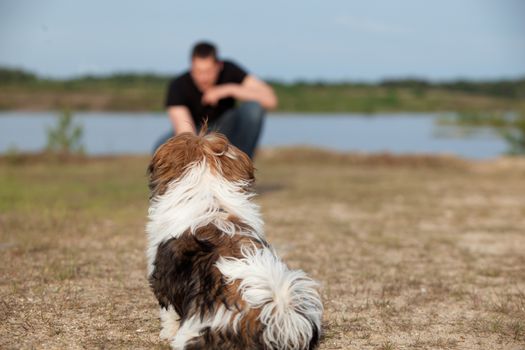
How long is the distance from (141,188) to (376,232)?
218 inches

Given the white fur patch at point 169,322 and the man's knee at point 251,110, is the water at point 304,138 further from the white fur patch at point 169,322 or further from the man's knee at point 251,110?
the white fur patch at point 169,322

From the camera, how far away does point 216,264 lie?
3498 mm

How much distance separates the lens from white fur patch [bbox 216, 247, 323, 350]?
127 inches

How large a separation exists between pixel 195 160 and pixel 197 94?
17.6ft

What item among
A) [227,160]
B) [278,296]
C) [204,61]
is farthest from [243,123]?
[278,296]

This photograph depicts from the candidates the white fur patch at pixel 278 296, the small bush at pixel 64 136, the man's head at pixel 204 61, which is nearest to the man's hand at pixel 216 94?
the man's head at pixel 204 61

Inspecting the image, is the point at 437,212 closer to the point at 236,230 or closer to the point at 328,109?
the point at 236,230

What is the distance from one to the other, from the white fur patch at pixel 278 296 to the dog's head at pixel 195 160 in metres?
0.76

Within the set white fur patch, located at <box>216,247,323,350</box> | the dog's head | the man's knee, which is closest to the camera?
white fur patch, located at <box>216,247,323,350</box>

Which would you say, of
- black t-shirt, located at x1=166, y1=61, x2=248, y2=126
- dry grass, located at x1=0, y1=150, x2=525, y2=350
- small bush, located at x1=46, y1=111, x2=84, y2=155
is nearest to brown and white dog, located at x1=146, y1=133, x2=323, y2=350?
dry grass, located at x1=0, y1=150, x2=525, y2=350

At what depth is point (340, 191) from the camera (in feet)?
41.0

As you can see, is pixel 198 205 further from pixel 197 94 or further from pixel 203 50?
pixel 197 94

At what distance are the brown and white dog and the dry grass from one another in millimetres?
564

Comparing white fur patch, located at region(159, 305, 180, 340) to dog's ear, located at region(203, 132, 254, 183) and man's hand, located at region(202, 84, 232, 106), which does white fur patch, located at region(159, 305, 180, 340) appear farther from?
man's hand, located at region(202, 84, 232, 106)
